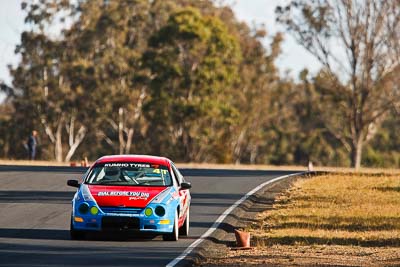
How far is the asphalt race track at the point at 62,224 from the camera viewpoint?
14320 millimetres

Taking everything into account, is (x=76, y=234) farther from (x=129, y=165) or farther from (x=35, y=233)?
(x=129, y=165)

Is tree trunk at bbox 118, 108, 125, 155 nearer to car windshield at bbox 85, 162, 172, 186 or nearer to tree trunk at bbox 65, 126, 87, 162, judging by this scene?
tree trunk at bbox 65, 126, 87, 162

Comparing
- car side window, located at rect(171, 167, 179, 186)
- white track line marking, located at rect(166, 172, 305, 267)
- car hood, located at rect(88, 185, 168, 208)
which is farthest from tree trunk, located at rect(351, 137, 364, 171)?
car hood, located at rect(88, 185, 168, 208)

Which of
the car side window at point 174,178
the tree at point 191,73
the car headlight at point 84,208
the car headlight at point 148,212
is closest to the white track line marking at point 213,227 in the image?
the car headlight at point 148,212

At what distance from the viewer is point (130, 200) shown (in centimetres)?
1653

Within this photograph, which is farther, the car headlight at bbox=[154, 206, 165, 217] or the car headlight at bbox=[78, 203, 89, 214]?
the car headlight at bbox=[154, 206, 165, 217]

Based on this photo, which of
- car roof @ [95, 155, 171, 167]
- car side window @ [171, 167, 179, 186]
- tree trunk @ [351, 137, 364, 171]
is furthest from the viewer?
tree trunk @ [351, 137, 364, 171]

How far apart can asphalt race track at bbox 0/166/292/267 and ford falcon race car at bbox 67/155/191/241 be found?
0.89ft

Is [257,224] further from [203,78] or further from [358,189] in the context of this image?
[203,78]

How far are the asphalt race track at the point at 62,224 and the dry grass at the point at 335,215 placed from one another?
121 centimetres

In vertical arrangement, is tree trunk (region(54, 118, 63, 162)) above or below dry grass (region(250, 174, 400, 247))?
above

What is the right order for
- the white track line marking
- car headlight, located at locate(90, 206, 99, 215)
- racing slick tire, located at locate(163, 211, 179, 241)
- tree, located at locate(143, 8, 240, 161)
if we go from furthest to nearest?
1. tree, located at locate(143, 8, 240, 161)
2. racing slick tire, located at locate(163, 211, 179, 241)
3. car headlight, located at locate(90, 206, 99, 215)
4. the white track line marking

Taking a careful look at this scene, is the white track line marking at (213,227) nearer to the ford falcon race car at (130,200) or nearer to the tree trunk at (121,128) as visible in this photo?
the ford falcon race car at (130,200)

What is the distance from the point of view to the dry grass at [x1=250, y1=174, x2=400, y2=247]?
18.4 meters
